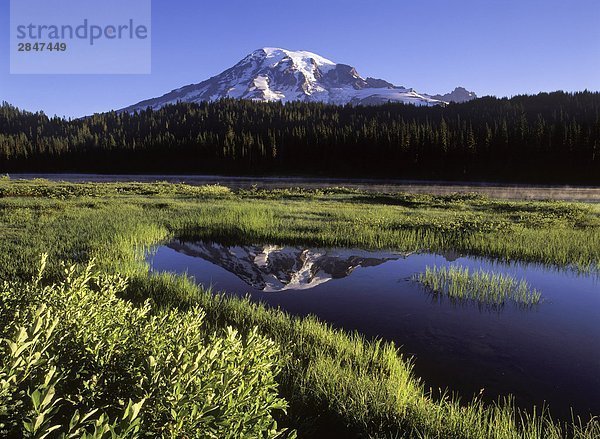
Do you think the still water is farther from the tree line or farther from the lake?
the tree line

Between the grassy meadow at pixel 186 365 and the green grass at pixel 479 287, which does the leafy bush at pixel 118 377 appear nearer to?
the grassy meadow at pixel 186 365

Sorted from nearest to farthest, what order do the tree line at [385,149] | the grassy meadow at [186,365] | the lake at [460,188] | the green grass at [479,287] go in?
1. the grassy meadow at [186,365]
2. the green grass at [479,287]
3. the lake at [460,188]
4. the tree line at [385,149]

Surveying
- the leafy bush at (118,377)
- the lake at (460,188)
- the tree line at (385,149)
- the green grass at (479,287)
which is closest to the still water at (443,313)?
the green grass at (479,287)

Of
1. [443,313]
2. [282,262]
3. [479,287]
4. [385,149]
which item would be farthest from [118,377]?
[385,149]

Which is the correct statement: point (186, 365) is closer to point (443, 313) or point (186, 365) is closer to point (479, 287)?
point (443, 313)

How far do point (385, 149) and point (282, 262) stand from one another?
113163 millimetres

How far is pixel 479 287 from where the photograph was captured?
44.2ft

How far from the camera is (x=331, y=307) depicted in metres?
12.3

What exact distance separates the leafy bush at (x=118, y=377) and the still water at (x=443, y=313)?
5.67m

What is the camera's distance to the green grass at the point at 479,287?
41.1ft

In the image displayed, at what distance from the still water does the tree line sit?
324ft

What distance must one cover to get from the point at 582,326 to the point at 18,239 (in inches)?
868

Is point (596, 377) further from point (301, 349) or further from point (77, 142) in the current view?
point (77, 142)

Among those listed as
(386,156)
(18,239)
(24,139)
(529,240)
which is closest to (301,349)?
(18,239)
